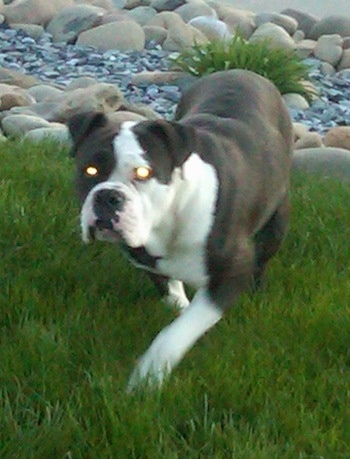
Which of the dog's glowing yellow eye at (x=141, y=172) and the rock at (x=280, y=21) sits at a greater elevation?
the dog's glowing yellow eye at (x=141, y=172)

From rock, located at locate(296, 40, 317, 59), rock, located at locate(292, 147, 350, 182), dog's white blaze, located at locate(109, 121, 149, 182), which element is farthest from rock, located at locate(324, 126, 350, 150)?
dog's white blaze, located at locate(109, 121, 149, 182)

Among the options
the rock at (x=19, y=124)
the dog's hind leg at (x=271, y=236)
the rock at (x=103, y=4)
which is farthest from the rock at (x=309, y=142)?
the rock at (x=103, y=4)

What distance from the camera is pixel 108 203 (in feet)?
12.0

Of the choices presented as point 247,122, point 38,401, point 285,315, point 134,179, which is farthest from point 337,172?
point 38,401

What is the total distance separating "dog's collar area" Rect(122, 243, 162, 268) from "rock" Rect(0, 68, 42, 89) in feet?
16.9

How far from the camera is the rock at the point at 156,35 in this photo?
10.8m

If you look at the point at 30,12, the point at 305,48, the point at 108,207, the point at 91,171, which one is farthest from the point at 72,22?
the point at 108,207

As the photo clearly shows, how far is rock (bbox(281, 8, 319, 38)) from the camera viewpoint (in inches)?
489

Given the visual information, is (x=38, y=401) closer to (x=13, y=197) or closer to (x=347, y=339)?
(x=347, y=339)

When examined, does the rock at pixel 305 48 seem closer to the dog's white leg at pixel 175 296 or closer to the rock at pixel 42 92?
the rock at pixel 42 92

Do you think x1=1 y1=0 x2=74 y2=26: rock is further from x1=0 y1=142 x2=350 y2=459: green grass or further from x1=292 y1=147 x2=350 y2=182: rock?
x1=0 y1=142 x2=350 y2=459: green grass

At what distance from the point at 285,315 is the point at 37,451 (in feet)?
4.46

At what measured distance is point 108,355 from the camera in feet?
12.4

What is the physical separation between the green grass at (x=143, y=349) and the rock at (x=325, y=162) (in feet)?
4.64
